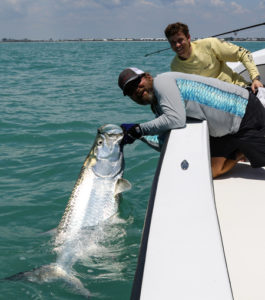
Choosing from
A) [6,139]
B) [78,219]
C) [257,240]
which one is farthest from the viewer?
[6,139]

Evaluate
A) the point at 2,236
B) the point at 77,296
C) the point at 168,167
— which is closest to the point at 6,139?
the point at 2,236

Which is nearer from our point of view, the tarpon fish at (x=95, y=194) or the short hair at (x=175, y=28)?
the tarpon fish at (x=95, y=194)

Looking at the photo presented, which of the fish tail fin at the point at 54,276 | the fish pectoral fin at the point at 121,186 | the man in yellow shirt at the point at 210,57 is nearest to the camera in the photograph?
the fish tail fin at the point at 54,276

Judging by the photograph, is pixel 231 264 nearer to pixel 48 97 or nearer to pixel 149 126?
pixel 149 126

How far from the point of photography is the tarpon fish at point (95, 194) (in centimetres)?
350

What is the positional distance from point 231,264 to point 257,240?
0.29 m

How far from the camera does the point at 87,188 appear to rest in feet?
12.0

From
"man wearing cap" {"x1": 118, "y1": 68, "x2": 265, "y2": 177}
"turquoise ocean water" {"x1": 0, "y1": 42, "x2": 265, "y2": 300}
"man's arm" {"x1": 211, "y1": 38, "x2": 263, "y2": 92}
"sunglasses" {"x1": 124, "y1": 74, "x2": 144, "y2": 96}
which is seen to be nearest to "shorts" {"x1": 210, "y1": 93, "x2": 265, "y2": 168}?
"man wearing cap" {"x1": 118, "y1": 68, "x2": 265, "y2": 177}

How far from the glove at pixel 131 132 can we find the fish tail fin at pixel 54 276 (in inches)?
45.9

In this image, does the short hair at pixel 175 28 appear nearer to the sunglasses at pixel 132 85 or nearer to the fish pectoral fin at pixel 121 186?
the sunglasses at pixel 132 85

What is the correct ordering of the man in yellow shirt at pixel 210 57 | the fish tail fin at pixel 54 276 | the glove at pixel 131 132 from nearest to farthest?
1. the fish tail fin at pixel 54 276
2. the glove at pixel 131 132
3. the man in yellow shirt at pixel 210 57

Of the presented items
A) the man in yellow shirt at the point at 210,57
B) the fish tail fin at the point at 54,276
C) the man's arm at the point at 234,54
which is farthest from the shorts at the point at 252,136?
the fish tail fin at the point at 54,276

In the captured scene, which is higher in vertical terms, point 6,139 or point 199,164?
point 6,139

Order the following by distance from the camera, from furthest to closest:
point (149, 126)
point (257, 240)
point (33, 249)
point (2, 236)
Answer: point (2, 236) < point (33, 249) < point (149, 126) < point (257, 240)
